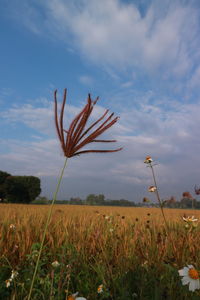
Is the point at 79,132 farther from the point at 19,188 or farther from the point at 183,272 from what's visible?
the point at 19,188

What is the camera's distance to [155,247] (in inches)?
142

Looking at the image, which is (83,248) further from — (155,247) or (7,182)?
(7,182)

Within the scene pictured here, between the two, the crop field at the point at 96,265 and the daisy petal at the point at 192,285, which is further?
the crop field at the point at 96,265

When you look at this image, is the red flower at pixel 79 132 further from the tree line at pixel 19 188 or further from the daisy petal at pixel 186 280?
the tree line at pixel 19 188

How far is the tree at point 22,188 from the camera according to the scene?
97.8ft

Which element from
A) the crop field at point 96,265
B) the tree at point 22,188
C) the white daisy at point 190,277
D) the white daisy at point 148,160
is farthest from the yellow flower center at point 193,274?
the tree at point 22,188

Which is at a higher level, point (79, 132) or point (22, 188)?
point (22, 188)

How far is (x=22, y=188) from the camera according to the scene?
1190 inches

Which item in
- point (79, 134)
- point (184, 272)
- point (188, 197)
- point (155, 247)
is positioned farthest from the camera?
point (188, 197)

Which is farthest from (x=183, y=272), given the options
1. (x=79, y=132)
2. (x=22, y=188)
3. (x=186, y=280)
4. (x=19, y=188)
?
(x=22, y=188)

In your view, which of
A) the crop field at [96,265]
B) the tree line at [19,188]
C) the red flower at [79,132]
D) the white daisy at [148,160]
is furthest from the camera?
the tree line at [19,188]

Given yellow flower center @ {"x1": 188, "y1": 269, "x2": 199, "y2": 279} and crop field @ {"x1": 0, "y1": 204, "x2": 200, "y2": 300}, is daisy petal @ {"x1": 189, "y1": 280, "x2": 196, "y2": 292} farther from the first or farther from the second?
crop field @ {"x1": 0, "y1": 204, "x2": 200, "y2": 300}

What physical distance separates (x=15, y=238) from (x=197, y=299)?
8.61 ft

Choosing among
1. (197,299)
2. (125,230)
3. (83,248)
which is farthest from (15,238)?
(197,299)
